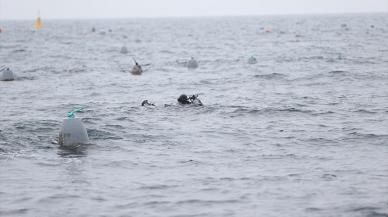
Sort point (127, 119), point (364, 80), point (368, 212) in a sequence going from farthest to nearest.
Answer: point (364, 80) → point (127, 119) → point (368, 212)

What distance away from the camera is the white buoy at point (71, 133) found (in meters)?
15.6

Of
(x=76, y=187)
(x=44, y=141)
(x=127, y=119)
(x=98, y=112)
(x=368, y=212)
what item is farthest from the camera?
(x=98, y=112)

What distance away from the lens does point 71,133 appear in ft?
51.2

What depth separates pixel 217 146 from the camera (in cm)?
1638

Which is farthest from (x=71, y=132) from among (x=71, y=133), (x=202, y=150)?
(x=202, y=150)

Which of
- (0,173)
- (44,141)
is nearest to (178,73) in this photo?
(44,141)

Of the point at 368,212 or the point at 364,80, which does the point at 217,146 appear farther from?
the point at 364,80

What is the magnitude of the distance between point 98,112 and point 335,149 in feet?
Answer: 33.0

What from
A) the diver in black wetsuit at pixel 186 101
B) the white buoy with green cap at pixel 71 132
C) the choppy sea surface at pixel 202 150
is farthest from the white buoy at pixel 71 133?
the diver in black wetsuit at pixel 186 101

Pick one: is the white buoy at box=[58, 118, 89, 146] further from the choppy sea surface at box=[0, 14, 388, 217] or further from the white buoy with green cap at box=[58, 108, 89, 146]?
the choppy sea surface at box=[0, 14, 388, 217]

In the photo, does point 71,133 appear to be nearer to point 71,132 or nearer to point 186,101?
point 71,132

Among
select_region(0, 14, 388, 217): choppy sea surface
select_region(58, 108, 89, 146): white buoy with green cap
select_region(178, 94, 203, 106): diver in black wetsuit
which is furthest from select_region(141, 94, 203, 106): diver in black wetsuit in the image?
select_region(58, 108, 89, 146): white buoy with green cap

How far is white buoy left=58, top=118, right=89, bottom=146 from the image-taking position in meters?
15.6

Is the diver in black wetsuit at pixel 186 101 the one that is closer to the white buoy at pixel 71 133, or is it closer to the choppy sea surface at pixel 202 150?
the choppy sea surface at pixel 202 150
